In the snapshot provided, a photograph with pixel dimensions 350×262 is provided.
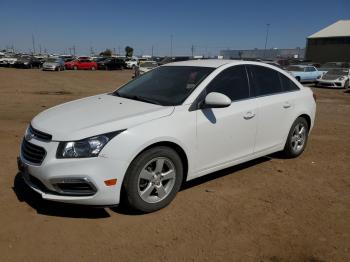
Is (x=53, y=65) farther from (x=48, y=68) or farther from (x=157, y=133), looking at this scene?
(x=157, y=133)

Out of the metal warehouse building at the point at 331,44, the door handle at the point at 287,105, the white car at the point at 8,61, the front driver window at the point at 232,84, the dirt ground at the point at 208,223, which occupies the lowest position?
the white car at the point at 8,61

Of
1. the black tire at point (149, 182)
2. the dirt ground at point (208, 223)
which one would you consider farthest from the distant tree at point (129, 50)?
the black tire at point (149, 182)

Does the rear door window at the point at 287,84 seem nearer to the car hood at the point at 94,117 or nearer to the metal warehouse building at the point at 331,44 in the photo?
the car hood at the point at 94,117

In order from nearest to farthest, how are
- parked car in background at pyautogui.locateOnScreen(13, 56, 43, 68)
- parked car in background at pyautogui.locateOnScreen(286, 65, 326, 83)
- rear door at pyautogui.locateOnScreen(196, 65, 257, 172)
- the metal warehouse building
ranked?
rear door at pyautogui.locateOnScreen(196, 65, 257, 172), parked car in background at pyautogui.locateOnScreen(286, 65, 326, 83), parked car in background at pyautogui.locateOnScreen(13, 56, 43, 68), the metal warehouse building

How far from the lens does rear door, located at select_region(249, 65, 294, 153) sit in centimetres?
527

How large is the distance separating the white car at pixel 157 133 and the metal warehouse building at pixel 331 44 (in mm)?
67975

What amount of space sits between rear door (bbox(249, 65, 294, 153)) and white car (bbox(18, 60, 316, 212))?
15 mm

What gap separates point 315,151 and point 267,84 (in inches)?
83.1

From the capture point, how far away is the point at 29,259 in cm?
326

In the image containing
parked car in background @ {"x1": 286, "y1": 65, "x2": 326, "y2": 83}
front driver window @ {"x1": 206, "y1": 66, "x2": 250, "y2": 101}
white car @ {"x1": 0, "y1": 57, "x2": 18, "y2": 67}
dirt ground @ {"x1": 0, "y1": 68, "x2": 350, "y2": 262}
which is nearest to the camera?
dirt ground @ {"x1": 0, "y1": 68, "x2": 350, "y2": 262}

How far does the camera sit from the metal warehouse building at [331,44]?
219ft

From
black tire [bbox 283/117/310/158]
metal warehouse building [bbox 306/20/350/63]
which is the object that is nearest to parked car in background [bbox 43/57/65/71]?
black tire [bbox 283/117/310/158]

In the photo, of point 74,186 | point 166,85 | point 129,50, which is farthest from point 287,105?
point 129,50

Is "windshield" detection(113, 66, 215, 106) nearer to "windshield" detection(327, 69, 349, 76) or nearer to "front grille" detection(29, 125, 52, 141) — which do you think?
"front grille" detection(29, 125, 52, 141)
